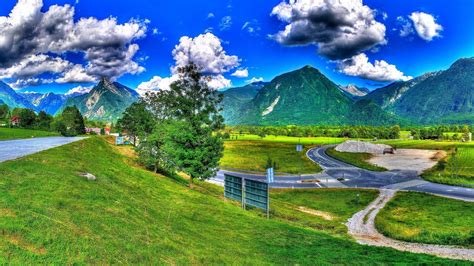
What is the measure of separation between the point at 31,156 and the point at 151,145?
2407 centimetres

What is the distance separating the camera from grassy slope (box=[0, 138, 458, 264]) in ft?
34.3

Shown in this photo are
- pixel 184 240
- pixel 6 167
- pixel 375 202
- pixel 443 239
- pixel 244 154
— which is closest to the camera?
pixel 184 240

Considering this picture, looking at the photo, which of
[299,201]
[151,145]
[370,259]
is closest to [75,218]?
[370,259]

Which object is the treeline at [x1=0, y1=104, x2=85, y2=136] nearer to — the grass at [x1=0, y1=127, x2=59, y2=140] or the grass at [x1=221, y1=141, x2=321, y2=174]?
the grass at [x1=0, y1=127, x2=59, y2=140]

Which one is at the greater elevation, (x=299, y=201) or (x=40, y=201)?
(x=40, y=201)

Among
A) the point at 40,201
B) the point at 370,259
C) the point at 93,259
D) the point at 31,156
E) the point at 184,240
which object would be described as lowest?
the point at 370,259

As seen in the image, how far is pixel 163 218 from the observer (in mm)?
18234

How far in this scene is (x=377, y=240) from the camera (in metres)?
31.8

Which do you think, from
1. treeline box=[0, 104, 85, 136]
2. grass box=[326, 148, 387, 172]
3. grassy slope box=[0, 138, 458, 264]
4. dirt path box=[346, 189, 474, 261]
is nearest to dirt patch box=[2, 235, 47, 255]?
grassy slope box=[0, 138, 458, 264]

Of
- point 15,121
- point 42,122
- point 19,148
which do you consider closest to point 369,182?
point 19,148

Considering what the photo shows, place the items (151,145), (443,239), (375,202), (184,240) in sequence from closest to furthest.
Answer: (184,240) → (443,239) → (151,145) → (375,202)

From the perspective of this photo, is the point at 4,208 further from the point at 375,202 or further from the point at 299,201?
the point at 375,202

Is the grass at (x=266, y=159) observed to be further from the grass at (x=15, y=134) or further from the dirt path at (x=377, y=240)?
the grass at (x=15, y=134)

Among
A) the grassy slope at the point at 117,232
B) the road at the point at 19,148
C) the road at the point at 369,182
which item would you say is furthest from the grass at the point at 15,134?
the road at the point at 369,182
